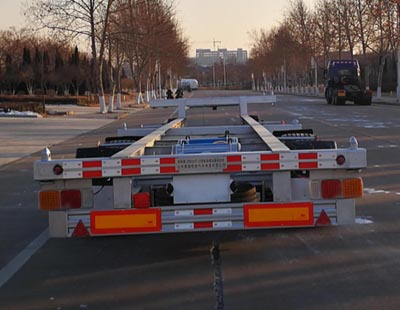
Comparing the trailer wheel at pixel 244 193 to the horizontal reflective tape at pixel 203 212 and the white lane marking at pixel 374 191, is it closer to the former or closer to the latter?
the horizontal reflective tape at pixel 203 212

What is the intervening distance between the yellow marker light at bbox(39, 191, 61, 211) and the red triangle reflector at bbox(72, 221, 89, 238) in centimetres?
25

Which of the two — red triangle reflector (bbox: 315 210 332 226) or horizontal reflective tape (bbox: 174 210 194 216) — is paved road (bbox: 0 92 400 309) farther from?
horizontal reflective tape (bbox: 174 210 194 216)

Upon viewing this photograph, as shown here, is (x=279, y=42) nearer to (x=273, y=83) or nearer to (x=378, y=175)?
(x=273, y=83)

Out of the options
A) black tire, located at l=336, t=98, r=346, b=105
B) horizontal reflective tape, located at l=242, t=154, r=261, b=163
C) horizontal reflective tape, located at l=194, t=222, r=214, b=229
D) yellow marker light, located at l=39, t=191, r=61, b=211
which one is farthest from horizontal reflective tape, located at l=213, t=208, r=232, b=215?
black tire, located at l=336, t=98, r=346, b=105

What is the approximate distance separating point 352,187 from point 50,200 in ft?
9.17

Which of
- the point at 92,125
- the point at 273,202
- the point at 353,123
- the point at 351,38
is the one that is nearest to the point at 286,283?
the point at 273,202

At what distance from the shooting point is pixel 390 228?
7.50m

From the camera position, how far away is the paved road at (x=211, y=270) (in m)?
5.18

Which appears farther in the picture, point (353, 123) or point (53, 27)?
point (53, 27)

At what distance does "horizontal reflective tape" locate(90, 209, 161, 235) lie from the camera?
5766 millimetres

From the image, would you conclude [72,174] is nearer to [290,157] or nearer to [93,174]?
[93,174]

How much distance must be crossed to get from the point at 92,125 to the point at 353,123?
41.4ft

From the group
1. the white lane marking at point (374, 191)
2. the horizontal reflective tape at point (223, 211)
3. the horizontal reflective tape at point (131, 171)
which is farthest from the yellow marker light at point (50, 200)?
the white lane marking at point (374, 191)

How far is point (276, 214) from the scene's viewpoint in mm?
5812
